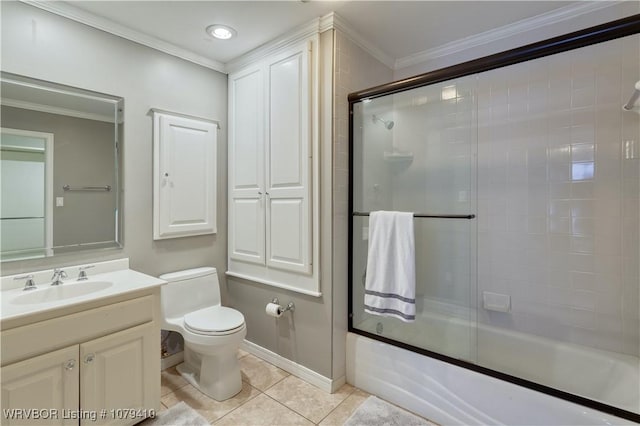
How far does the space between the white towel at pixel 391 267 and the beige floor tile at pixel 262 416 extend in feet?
2.50

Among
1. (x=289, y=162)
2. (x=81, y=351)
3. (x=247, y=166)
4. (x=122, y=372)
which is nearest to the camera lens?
(x=81, y=351)

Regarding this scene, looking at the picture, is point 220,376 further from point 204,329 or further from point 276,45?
point 276,45

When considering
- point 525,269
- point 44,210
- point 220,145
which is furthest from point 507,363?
point 44,210

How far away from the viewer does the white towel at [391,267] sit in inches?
73.2

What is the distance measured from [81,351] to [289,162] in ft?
5.08

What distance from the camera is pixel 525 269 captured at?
210 centimetres

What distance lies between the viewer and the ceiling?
1856 millimetres

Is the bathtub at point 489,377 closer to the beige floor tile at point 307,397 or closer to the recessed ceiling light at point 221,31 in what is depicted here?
the beige floor tile at point 307,397

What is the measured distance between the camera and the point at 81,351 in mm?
1470

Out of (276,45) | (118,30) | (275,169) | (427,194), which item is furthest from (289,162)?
(118,30)

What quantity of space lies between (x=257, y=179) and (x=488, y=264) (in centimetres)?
183

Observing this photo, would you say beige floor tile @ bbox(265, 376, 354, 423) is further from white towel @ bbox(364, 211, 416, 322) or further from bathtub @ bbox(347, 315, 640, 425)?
white towel @ bbox(364, 211, 416, 322)

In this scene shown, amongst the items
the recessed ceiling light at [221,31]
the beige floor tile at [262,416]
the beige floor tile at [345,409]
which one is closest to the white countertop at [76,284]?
the beige floor tile at [262,416]

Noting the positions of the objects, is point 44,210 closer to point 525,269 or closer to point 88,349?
point 88,349
